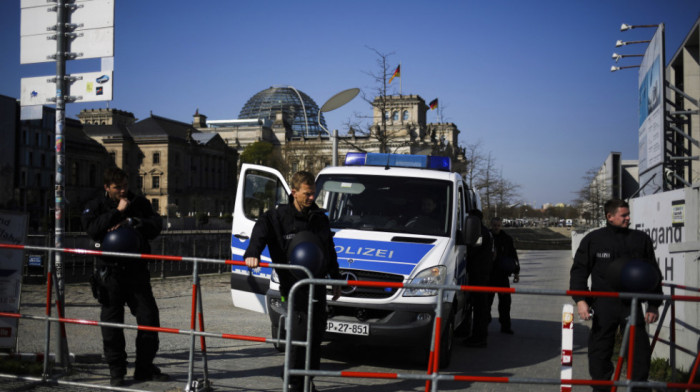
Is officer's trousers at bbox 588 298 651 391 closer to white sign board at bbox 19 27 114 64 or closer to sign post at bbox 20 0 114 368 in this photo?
sign post at bbox 20 0 114 368

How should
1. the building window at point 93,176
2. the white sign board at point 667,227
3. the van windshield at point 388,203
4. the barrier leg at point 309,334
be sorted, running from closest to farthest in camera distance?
the barrier leg at point 309,334, the white sign board at point 667,227, the van windshield at point 388,203, the building window at point 93,176

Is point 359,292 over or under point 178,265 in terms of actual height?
over

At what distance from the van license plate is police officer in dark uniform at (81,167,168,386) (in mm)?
1841

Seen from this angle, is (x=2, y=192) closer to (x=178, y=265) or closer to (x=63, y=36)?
(x=63, y=36)

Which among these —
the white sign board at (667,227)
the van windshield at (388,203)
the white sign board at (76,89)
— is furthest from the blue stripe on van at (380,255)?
the white sign board at (76,89)

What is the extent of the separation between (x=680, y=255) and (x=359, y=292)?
367 centimetres

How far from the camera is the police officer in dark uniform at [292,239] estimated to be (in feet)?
17.9

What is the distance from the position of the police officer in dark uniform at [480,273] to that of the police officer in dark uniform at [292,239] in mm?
3777

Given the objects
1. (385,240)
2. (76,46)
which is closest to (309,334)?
(385,240)

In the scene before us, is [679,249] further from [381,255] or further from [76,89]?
[76,89]

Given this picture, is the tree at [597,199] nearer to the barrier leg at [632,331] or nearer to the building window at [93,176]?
the barrier leg at [632,331]

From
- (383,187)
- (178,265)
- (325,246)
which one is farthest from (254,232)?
(178,265)

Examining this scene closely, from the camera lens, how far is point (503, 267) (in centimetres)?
1023

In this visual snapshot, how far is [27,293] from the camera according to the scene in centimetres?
1477
